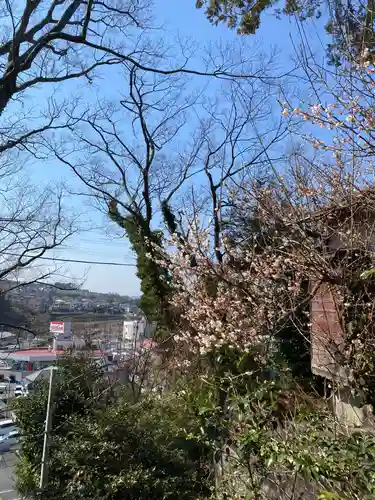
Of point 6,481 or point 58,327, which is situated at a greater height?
point 58,327

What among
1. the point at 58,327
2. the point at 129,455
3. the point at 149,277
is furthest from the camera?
the point at 149,277

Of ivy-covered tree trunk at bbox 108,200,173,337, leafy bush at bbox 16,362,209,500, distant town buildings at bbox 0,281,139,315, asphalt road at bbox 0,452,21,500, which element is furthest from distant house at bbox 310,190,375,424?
asphalt road at bbox 0,452,21,500

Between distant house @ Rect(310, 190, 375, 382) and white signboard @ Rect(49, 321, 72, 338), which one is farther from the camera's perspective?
white signboard @ Rect(49, 321, 72, 338)

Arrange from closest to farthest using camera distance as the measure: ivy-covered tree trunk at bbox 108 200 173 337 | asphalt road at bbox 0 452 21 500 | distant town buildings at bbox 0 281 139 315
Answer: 1. distant town buildings at bbox 0 281 139 315
2. ivy-covered tree trunk at bbox 108 200 173 337
3. asphalt road at bbox 0 452 21 500

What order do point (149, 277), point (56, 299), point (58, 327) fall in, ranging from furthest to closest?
point (149, 277), point (58, 327), point (56, 299)

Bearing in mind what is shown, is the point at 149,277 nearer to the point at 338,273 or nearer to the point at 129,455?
the point at 129,455

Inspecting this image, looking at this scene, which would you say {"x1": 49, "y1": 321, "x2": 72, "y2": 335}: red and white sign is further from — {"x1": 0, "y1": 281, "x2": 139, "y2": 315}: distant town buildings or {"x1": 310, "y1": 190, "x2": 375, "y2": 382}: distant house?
{"x1": 310, "y1": 190, "x2": 375, "y2": 382}: distant house

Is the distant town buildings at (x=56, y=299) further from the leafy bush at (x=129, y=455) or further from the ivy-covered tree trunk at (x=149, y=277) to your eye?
the leafy bush at (x=129, y=455)

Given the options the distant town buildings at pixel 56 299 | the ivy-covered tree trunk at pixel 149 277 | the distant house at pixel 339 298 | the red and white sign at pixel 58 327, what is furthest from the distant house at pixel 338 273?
the red and white sign at pixel 58 327

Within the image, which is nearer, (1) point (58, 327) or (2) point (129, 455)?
(2) point (129, 455)

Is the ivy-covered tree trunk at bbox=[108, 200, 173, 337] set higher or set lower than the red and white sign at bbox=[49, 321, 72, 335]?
higher

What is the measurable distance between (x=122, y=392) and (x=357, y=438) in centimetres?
612

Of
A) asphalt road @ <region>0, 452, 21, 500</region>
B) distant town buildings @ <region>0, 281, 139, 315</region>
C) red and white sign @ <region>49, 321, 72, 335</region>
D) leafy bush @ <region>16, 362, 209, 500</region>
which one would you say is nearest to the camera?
leafy bush @ <region>16, 362, 209, 500</region>

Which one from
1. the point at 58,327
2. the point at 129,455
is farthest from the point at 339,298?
the point at 58,327
